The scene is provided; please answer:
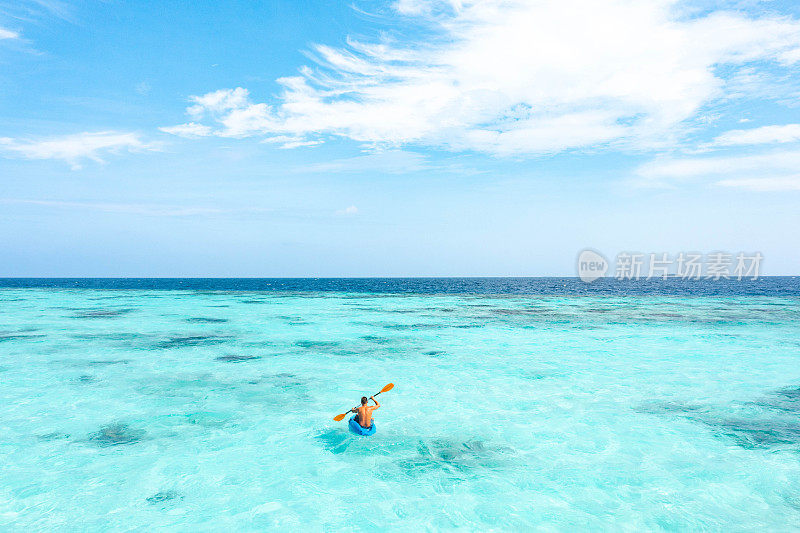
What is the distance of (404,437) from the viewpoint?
1205cm

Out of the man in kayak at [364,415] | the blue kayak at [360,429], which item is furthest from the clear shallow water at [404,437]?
the man in kayak at [364,415]

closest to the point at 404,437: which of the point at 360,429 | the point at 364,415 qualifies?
the point at 360,429

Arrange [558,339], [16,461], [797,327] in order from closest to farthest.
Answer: [16,461]
[558,339]
[797,327]

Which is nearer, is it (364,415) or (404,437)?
(364,415)

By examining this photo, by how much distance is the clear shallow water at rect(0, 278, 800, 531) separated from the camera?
8.68m

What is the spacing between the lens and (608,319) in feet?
127

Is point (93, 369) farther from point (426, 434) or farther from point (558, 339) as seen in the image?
point (558, 339)

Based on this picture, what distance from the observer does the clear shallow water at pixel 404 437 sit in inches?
342

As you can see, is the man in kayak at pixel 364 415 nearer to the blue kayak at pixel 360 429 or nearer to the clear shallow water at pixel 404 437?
the blue kayak at pixel 360 429

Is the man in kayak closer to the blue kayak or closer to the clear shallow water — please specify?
the blue kayak

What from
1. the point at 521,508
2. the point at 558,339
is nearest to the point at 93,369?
the point at 521,508

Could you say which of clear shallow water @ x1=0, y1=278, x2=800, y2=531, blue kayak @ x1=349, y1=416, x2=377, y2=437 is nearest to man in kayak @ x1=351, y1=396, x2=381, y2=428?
blue kayak @ x1=349, y1=416, x2=377, y2=437

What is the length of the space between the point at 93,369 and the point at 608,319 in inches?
1433

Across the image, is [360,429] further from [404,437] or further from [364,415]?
[404,437]
